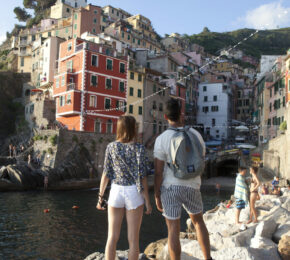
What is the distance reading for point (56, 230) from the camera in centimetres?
1579

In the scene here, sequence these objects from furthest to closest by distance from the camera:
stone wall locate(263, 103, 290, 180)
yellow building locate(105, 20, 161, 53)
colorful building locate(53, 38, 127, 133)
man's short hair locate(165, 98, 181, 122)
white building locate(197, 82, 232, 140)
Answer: white building locate(197, 82, 232, 140) → yellow building locate(105, 20, 161, 53) → colorful building locate(53, 38, 127, 133) → stone wall locate(263, 103, 290, 180) → man's short hair locate(165, 98, 181, 122)

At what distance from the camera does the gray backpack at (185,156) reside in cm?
448

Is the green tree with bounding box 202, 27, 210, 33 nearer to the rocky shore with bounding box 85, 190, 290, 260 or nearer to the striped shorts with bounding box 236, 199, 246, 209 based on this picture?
the striped shorts with bounding box 236, 199, 246, 209

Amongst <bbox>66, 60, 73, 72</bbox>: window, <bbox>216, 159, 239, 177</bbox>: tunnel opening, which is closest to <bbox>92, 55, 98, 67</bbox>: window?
<bbox>66, 60, 73, 72</bbox>: window

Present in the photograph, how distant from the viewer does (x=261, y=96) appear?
5484 centimetres

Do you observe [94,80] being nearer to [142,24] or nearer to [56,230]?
[56,230]

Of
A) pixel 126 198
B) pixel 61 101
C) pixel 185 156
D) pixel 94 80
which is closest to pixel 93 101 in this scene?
pixel 94 80

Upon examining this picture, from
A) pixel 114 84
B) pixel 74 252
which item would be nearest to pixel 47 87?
pixel 114 84

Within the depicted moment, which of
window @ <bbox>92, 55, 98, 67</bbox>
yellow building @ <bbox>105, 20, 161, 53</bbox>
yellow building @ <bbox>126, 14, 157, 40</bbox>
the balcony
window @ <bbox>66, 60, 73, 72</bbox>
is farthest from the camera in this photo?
yellow building @ <bbox>126, 14, 157, 40</bbox>

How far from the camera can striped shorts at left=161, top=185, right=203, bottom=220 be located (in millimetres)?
4547

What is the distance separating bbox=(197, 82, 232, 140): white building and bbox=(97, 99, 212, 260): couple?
62.8m

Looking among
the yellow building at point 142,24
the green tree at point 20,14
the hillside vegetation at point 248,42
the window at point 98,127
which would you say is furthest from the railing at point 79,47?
the hillside vegetation at point 248,42

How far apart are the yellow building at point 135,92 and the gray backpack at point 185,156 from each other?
41.1 m

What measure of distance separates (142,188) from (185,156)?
89cm
